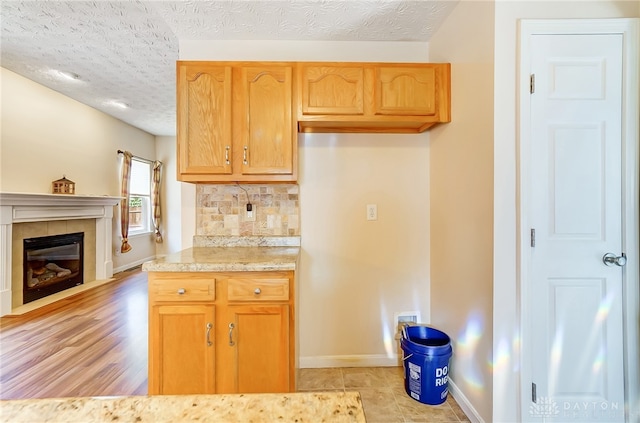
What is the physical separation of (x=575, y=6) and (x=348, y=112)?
1.26 m

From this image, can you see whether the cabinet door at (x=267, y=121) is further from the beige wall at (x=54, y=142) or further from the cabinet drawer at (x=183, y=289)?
the beige wall at (x=54, y=142)

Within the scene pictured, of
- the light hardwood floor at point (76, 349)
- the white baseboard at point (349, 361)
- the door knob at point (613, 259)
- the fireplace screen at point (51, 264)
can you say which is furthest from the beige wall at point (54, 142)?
the door knob at point (613, 259)

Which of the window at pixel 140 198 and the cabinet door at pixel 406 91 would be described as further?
the window at pixel 140 198

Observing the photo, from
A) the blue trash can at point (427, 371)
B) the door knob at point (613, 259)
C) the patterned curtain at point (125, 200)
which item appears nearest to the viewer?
the door knob at point (613, 259)

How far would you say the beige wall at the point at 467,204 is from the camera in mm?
1558

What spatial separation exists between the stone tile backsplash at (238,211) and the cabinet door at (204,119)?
0.35 m

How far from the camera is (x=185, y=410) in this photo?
19.8 inches

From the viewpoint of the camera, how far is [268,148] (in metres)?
2.01

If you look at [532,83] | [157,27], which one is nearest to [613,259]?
[532,83]

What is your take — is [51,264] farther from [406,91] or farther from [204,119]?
[406,91]

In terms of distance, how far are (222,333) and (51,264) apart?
3827 mm

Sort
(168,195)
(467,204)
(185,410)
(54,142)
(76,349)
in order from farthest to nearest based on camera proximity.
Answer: (168,195), (54,142), (76,349), (467,204), (185,410)

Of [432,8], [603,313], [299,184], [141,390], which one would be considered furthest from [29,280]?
[603,313]

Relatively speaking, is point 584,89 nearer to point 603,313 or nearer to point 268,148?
point 603,313
